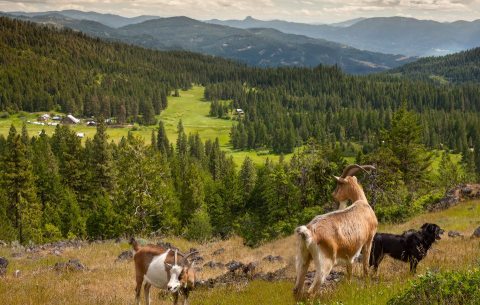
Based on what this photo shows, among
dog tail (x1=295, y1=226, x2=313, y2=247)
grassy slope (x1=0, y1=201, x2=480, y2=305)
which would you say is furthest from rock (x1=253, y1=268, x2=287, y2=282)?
dog tail (x1=295, y1=226, x2=313, y2=247)

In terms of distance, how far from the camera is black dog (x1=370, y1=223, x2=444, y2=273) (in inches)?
474

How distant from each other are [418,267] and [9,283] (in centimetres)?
1471

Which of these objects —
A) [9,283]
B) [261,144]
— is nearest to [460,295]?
[9,283]

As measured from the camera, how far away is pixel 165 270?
1070 centimetres

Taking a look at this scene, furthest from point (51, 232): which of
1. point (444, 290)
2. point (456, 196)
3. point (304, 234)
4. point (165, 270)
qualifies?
point (444, 290)

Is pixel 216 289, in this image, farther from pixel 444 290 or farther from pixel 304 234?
pixel 444 290

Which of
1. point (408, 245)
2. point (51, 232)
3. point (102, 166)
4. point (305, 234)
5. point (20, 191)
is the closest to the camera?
point (305, 234)

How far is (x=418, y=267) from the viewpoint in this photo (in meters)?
12.6

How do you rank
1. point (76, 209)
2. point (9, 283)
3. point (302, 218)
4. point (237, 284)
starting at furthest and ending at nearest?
point (76, 209) < point (302, 218) < point (9, 283) < point (237, 284)

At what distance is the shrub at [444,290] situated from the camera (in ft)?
21.4

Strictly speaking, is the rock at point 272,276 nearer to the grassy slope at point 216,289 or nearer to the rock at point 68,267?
the grassy slope at point 216,289

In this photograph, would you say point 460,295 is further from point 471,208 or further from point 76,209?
point 76,209

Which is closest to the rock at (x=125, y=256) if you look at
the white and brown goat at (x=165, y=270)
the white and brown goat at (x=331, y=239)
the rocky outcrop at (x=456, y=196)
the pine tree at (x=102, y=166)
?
the white and brown goat at (x=165, y=270)

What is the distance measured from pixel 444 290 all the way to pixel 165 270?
21.5ft
